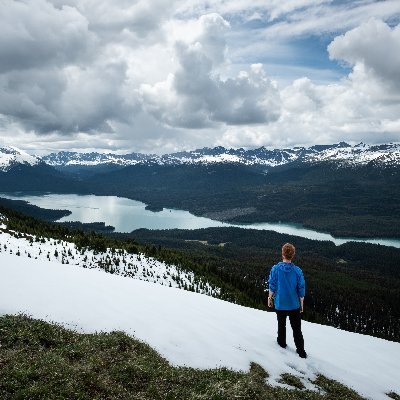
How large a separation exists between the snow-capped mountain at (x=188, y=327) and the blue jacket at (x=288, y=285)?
186 cm

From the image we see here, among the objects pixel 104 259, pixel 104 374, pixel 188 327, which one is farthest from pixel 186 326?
pixel 104 259

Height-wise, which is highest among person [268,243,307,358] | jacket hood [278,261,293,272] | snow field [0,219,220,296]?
jacket hood [278,261,293,272]

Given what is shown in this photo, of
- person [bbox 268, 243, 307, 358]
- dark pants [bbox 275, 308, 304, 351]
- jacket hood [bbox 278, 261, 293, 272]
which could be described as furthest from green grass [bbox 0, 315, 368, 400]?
jacket hood [bbox 278, 261, 293, 272]

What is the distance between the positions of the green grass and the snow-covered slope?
0.90 metres

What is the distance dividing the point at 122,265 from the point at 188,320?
102 feet

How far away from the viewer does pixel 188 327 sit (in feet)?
49.6

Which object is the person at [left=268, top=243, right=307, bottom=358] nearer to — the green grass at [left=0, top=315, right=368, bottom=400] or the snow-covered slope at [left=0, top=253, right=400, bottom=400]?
the snow-covered slope at [left=0, top=253, right=400, bottom=400]

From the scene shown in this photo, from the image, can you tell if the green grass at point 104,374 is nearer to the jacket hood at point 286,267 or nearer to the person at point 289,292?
the person at point 289,292

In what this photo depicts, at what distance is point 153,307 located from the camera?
17344 mm

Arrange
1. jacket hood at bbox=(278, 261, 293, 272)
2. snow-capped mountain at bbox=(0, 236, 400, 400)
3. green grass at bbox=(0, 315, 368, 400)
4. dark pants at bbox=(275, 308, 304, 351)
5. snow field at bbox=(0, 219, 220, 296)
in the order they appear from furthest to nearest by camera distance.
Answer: snow field at bbox=(0, 219, 220, 296) < dark pants at bbox=(275, 308, 304, 351) < jacket hood at bbox=(278, 261, 293, 272) < snow-capped mountain at bbox=(0, 236, 400, 400) < green grass at bbox=(0, 315, 368, 400)

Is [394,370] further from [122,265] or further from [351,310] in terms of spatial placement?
[351,310]

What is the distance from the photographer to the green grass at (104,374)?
904 centimetres

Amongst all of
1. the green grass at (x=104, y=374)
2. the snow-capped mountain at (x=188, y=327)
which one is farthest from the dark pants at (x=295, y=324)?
the green grass at (x=104, y=374)

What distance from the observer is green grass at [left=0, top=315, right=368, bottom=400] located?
29.7 ft
